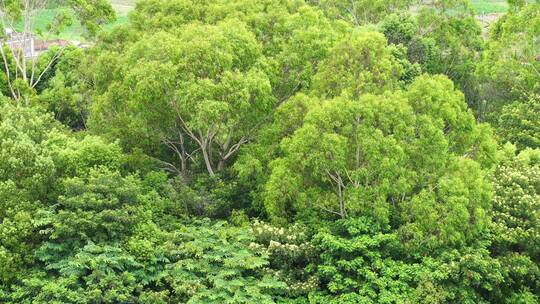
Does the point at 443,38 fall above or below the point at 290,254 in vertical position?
above

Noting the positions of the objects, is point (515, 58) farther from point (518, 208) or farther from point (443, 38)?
point (518, 208)

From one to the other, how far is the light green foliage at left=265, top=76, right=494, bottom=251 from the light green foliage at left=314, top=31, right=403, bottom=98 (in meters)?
1.61

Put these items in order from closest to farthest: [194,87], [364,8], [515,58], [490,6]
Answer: [194,87] < [515,58] < [364,8] < [490,6]

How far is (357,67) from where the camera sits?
19.9 metres

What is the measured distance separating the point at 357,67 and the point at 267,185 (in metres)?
4.69

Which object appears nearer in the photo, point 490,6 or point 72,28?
point 72,28

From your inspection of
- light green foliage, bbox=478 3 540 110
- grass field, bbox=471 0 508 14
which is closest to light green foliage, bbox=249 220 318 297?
light green foliage, bbox=478 3 540 110

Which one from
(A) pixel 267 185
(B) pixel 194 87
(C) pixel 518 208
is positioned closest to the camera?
(C) pixel 518 208

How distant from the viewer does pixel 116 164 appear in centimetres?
1925

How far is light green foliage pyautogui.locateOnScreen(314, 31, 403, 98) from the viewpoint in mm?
19625

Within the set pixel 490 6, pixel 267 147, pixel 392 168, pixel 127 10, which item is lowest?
pixel 127 10

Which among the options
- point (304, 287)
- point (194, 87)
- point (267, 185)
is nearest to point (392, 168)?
point (267, 185)

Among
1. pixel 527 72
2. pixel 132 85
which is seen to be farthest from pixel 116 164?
pixel 527 72

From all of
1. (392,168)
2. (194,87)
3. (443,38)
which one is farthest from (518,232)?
(443,38)
